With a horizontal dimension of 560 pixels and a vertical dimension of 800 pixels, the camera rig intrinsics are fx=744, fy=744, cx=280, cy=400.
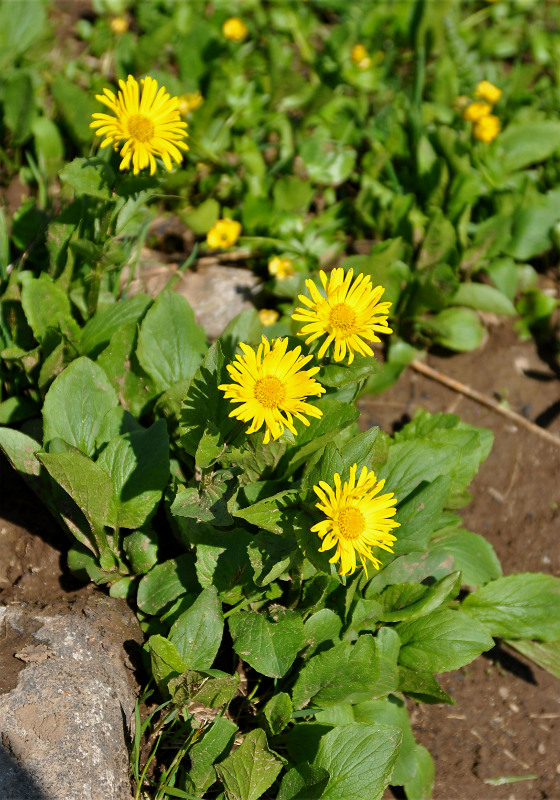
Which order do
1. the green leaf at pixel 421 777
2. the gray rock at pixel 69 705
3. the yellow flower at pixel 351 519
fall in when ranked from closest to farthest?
the yellow flower at pixel 351 519, the gray rock at pixel 69 705, the green leaf at pixel 421 777

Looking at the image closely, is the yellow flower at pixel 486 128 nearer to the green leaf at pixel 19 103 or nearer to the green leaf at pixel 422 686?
the green leaf at pixel 19 103

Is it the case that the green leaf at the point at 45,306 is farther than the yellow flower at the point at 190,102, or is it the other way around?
the yellow flower at the point at 190,102

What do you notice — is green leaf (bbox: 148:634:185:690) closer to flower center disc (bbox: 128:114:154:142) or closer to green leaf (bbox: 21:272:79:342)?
green leaf (bbox: 21:272:79:342)

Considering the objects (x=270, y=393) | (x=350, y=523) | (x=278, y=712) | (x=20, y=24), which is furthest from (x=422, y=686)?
(x=20, y=24)

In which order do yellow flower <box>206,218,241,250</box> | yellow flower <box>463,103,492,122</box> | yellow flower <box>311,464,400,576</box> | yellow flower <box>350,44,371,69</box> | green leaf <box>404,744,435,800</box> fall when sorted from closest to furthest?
yellow flower <box>311,464,400,576</box> → green leaf <box>404,744,435,800</box> → yellow flower <box>206,218,241,250</box> → yellow flower <box>463,103,492,122</box> → yellow flower <box>350,44,371,69</box>

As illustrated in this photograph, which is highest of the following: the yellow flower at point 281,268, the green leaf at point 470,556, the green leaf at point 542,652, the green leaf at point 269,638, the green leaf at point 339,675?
the yellow flower at point 281,268

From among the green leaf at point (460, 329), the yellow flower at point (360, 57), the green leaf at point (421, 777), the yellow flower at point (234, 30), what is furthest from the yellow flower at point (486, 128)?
the green leaf at point (421, 777)

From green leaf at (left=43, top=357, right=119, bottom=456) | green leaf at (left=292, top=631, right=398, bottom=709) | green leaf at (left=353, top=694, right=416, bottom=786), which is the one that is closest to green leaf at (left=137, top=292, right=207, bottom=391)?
green leaf at (left=43, top=357, right=119, bottom=456)
